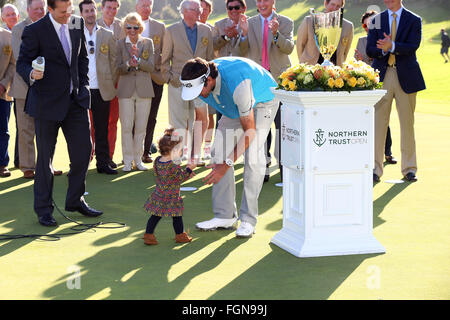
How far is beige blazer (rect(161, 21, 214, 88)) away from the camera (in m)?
10.1

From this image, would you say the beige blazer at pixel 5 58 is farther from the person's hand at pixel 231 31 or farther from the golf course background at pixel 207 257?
the person's hand at pixel 231 31

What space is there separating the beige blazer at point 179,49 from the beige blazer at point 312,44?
48.5 inches

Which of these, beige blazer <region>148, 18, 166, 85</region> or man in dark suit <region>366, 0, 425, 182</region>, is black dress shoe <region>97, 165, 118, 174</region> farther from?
man in dark suit <region>366, 0, 425, 182</region>

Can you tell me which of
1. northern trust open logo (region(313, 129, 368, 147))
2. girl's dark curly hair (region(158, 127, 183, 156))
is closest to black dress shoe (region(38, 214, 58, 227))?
girl's dark curly hair (region(158, 127, 183, 156))

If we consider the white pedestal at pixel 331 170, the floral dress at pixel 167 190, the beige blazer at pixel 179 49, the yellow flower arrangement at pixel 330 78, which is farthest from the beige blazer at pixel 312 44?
the floral dress at pixel 167 190

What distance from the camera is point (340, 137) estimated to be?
237 inches

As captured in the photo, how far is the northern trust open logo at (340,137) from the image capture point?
5977 mm

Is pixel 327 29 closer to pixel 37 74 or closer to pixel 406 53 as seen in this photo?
pixel 37 74

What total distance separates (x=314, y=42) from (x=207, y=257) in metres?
4.22

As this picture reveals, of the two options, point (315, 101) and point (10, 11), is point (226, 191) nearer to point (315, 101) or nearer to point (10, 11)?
point (315, 101)

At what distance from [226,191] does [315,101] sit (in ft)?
4.82

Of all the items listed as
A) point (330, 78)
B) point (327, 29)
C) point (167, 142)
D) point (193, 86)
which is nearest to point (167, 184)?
point (167, 142)

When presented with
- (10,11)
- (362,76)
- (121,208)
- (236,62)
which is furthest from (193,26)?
(362,76)

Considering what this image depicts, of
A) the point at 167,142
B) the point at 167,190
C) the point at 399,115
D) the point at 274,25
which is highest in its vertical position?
the point at 274,25
